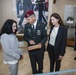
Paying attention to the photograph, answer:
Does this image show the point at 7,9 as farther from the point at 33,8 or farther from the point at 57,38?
the point at 57,38

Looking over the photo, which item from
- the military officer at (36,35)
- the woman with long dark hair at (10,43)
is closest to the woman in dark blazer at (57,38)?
the military officer at (36,35)

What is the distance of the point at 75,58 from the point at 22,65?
4.80 ft

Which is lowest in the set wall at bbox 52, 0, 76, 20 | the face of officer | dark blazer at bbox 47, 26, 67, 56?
dark blazer at bbox 47, 26, 67, 56

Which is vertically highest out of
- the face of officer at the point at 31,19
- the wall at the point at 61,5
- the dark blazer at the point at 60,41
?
the wall at the point at 61,5

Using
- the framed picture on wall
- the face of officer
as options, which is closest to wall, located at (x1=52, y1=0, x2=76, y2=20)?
the framed picture on wall

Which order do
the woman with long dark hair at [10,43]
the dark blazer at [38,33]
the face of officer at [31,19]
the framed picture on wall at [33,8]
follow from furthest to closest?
the framed picture on wall at [33,8] → the dark blazer at [38,33] → the face of officer at [31,19] → the woman with long dark hair at [10,43]

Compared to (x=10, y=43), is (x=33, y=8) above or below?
above

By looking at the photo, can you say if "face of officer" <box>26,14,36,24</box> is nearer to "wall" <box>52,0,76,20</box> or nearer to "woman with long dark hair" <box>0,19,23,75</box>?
"woman with long dark hair" <box>0,19,23,75</box>

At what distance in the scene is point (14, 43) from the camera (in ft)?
7.33

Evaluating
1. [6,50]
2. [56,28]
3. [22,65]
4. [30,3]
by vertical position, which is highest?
[30,3]

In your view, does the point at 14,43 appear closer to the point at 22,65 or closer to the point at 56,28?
the point at 56,28

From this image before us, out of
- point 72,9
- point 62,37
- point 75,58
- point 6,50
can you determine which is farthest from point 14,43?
point 72,9

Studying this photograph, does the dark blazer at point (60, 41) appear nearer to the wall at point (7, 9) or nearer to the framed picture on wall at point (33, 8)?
the framed picture on wall at point (33, 8)

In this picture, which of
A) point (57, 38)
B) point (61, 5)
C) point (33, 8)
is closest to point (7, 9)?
point (33, 8)
